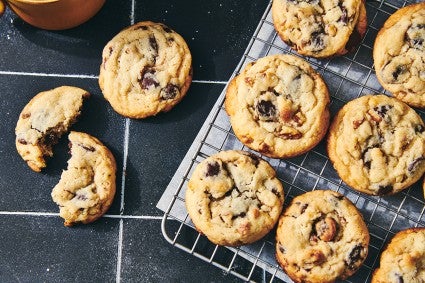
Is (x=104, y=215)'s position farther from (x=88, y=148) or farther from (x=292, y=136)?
(x=292, y=136)

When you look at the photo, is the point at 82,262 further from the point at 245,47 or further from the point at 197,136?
the point at 245,47

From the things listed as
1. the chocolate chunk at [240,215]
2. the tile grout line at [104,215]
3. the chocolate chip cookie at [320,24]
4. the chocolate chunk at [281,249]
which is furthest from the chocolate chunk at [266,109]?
the tile grout line at [104,215]

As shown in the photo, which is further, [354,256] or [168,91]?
[168,91]

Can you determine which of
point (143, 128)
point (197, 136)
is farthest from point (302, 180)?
point (143, 128)

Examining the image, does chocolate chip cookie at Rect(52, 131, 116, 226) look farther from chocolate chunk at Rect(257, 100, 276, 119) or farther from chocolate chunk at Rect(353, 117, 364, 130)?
chocolate chunk at Rect(353, 117, 364, 130)

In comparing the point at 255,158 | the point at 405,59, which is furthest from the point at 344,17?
the point at 255,158

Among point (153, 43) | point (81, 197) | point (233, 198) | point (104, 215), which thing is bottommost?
point (104, 215)

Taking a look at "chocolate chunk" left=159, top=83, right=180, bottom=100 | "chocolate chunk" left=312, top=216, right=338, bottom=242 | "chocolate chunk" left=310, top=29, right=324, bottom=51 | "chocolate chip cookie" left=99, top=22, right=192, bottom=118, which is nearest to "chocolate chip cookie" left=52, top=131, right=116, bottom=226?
"chocolate chip cookie" left=99, top=22, right=192, bottom=118
